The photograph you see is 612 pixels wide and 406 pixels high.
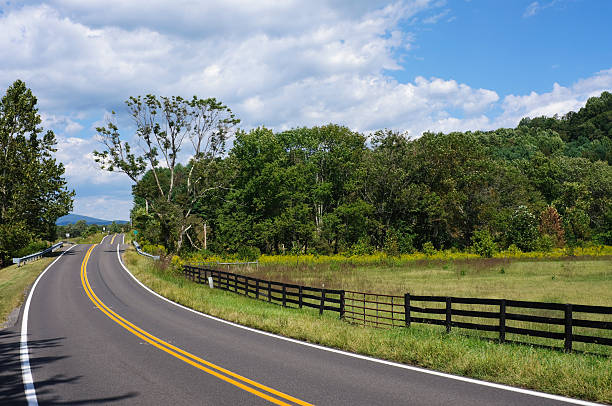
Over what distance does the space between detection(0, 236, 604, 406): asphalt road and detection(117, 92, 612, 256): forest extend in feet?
131

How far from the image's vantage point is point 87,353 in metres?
12.2

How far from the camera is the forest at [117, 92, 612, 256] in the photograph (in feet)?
194

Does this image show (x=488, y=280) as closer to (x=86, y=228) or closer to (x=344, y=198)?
(x=344, y=198)

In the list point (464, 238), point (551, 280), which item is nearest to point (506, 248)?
point (464, 238)

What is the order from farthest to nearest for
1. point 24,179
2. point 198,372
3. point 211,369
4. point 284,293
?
point 24,179
point 284,293
point 211,369
point 198,372

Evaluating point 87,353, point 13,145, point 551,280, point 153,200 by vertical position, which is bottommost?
point 551,280

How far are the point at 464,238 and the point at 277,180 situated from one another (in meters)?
30.4

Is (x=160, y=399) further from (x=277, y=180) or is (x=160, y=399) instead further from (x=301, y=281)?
(x=277, y=180)

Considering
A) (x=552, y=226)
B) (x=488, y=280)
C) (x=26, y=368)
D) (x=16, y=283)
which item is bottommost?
(x=488, y=280)

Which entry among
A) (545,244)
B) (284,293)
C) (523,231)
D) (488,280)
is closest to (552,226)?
(523,231)

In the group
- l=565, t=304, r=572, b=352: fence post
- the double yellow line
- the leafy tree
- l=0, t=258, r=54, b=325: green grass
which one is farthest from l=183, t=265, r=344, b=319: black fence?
the leafy tree

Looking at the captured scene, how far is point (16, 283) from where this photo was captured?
3309 cm

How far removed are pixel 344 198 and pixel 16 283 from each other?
47.6m

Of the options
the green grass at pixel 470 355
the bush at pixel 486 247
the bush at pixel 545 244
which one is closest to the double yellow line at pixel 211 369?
the green grass at pixel 470 355
